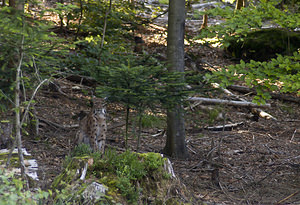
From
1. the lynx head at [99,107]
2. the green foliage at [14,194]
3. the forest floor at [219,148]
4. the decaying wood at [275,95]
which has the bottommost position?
the forest floor at [219,148]

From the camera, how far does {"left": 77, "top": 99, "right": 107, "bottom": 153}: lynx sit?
17.6ft

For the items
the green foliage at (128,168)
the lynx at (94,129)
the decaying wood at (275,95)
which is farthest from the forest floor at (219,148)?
the green foliage at (128,168)

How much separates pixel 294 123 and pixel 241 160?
13.2 ft

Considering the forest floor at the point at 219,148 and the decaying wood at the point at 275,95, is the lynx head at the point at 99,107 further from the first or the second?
the decaying wood at the point at 275,95

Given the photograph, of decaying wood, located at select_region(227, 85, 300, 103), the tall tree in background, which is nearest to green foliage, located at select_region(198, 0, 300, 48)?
the tall tree in background

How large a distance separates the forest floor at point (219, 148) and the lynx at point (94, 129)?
29 centimetres

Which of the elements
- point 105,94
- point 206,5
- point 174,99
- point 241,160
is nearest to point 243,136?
point 241,160

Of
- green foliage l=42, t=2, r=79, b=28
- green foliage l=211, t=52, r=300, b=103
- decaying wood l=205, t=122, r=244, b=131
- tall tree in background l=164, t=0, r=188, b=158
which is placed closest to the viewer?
green foliage l=42, t=2, r=79, b=28

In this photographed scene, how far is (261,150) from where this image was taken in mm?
7797

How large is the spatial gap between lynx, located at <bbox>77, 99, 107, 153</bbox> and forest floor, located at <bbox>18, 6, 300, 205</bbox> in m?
0.29

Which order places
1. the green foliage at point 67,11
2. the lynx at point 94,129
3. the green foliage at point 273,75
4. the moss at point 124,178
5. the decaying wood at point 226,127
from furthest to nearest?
the decaying wood at point 226,127, the green foliage at point 273,75, the lynx at point 94,129, the green foliage at point 67,11, the moss at point 124,178

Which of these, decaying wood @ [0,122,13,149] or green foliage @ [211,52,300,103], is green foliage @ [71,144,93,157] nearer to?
decaying wood @ [0,122,13,149]

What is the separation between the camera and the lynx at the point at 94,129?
17.6 ft

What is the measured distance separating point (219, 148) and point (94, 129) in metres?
2.22
